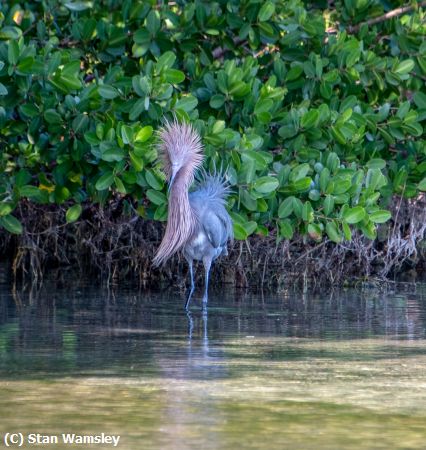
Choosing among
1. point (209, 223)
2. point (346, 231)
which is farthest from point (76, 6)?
point (346, 231)

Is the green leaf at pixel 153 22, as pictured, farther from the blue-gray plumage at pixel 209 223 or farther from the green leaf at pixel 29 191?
the green leaf at pixel 29 191

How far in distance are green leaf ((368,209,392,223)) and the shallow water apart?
0.70 metres

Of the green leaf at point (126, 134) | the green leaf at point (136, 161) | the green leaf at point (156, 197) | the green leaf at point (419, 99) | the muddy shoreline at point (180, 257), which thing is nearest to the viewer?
the green leaf at point (126, 134)

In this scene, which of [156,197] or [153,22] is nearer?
[156,197]

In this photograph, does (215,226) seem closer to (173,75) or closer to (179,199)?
(179,199)

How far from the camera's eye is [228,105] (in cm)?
962

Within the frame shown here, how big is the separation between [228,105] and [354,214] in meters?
1.36

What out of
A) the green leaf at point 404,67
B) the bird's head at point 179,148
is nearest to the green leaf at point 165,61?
the bird's head at point 179,148

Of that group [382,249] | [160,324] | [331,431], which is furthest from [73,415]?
[382,249]

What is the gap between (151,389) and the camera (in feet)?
18.1

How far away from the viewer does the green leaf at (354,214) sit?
942cm

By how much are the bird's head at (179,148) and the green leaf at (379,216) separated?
1.46 m

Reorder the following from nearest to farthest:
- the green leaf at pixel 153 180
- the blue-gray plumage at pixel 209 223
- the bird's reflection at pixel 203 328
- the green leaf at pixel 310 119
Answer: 1. the bird's reflection at pixel 203 328
2. the green leaf at pixel 153 180
3. the green leaf at pixel 310 119
4. the blue-gray plumage at pixel 209 223

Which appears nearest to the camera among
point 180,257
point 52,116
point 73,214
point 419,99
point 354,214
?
point 52,116
